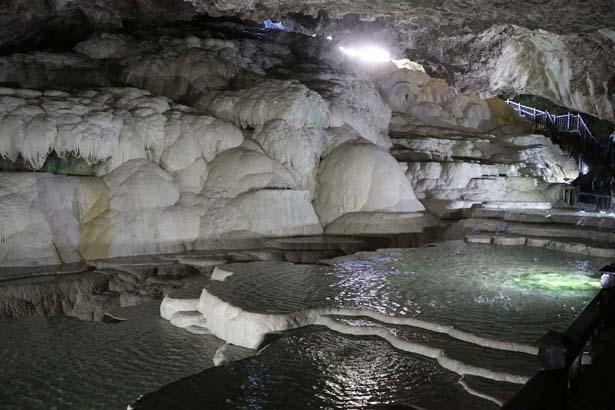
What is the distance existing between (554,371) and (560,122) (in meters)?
20.9

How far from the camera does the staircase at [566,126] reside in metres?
19.2

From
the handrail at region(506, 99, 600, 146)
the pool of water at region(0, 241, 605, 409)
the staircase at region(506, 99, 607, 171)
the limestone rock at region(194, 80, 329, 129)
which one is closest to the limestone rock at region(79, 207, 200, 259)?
the pool of water at region(0, 241, 605, 409)

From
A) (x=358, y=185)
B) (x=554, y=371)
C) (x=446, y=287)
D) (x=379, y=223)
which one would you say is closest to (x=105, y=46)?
(x=358, y=185)

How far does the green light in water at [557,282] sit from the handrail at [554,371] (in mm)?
3788

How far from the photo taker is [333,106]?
14188 mm

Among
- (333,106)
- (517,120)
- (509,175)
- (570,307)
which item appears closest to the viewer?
(570,307)

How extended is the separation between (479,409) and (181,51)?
46.0 ft

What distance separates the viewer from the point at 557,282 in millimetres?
6457

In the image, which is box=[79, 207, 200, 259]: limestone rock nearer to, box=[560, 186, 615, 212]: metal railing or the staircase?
box=[560, 186, 615, 212]: metal railing

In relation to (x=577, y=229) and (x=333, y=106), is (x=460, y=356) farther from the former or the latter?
(x=333, y=106)

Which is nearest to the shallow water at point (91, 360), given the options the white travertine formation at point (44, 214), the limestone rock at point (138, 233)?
the white travertine formation at point (44, 214)

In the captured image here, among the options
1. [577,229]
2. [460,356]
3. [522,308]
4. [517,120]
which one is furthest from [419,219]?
[517,120]

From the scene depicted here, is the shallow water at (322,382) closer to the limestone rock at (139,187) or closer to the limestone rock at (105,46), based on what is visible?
the limestone rock at (139,187)

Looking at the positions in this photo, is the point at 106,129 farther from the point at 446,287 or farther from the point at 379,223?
the point at 446,287
